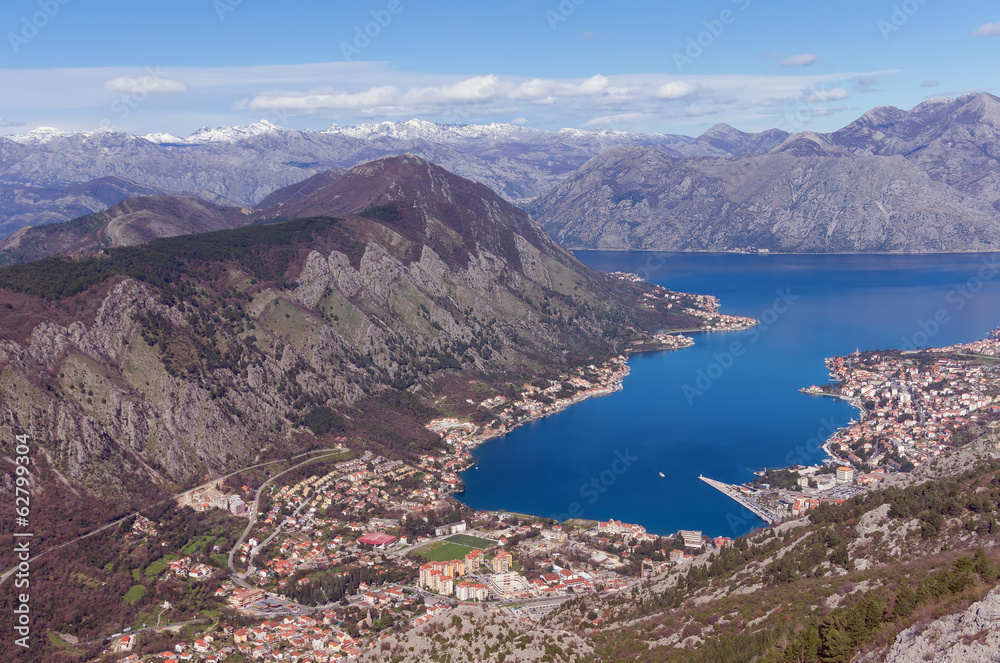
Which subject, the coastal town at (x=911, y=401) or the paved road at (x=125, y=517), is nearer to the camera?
the paved road at (x=125, y=517)

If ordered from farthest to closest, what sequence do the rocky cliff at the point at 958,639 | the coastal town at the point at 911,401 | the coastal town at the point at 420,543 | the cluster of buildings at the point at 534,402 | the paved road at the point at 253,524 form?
the cluster of buildings at the point at 534,402 → the coastal town at the point at 911,401 → the paved road at the point at 253,524 → the coastal town at the point at 420,543 → the rocky cliff at the point at 958,639

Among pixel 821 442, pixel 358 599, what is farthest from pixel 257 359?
pixel 821 442

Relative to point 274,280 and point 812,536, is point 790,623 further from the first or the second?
point 274,280

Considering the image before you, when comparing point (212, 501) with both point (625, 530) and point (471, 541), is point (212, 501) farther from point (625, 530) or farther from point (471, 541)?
point (625, 530)

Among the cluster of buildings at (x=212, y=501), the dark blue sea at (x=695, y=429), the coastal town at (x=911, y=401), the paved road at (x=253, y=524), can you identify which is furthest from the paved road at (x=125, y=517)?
the coastal town at (x=911, y=401)

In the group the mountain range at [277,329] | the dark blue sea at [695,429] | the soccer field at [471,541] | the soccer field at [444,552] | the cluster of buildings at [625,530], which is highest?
the mountain range at [277,329]

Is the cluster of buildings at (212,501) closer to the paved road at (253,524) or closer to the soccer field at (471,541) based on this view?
the paved road at (253,524)

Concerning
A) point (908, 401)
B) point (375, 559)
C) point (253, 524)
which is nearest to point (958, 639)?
point (375, 559)
